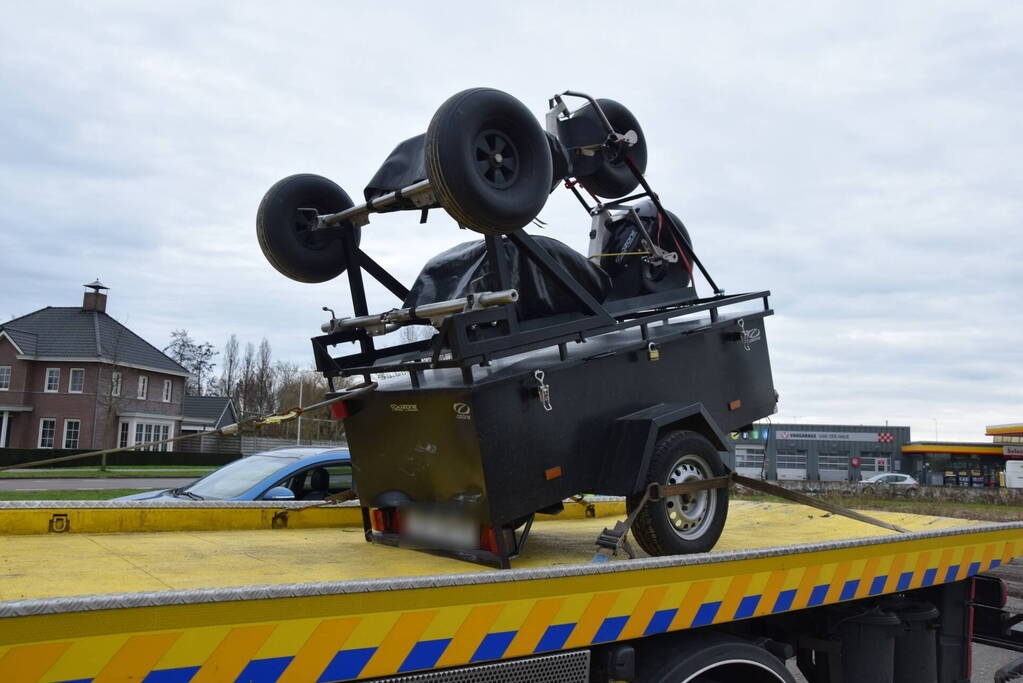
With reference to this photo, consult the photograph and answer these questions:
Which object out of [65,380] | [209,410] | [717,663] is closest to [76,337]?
[65,380]

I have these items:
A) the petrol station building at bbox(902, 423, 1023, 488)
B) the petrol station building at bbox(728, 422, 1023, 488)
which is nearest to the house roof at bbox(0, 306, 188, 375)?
the petrol station building at bbox(728, 422, 1023, 488)

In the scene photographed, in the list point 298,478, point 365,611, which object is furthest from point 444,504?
point 298,478

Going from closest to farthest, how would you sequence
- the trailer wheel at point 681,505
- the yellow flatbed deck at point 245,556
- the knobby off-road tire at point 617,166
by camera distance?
the yellow flatbed deck at point 245,556 → the trailer wheel at point 681,505 → the knobby off-road tire at point 617,166

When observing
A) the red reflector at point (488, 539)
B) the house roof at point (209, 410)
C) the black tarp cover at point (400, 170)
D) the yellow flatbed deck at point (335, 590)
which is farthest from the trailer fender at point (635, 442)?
the house roof at point (209, 410)

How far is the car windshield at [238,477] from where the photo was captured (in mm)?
8469

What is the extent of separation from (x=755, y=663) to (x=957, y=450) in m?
57.7

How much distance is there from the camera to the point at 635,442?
161 inches

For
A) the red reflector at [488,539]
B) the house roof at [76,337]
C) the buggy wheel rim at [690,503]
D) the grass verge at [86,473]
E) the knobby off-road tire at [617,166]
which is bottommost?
the grass verge at [86,473]

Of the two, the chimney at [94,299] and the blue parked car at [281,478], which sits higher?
the chimney at [94,299]

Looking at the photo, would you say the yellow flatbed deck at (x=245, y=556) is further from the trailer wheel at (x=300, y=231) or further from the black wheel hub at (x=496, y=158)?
the black wheel hub at (x=496, y=158)

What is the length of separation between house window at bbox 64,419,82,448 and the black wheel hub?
48926 millimetres

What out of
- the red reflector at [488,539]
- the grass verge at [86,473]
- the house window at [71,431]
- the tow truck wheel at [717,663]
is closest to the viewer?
the tow truck wheel at [717,663]

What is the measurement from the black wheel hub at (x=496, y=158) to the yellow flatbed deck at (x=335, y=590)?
1742 millimetres

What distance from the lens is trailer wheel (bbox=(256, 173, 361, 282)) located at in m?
4.67
